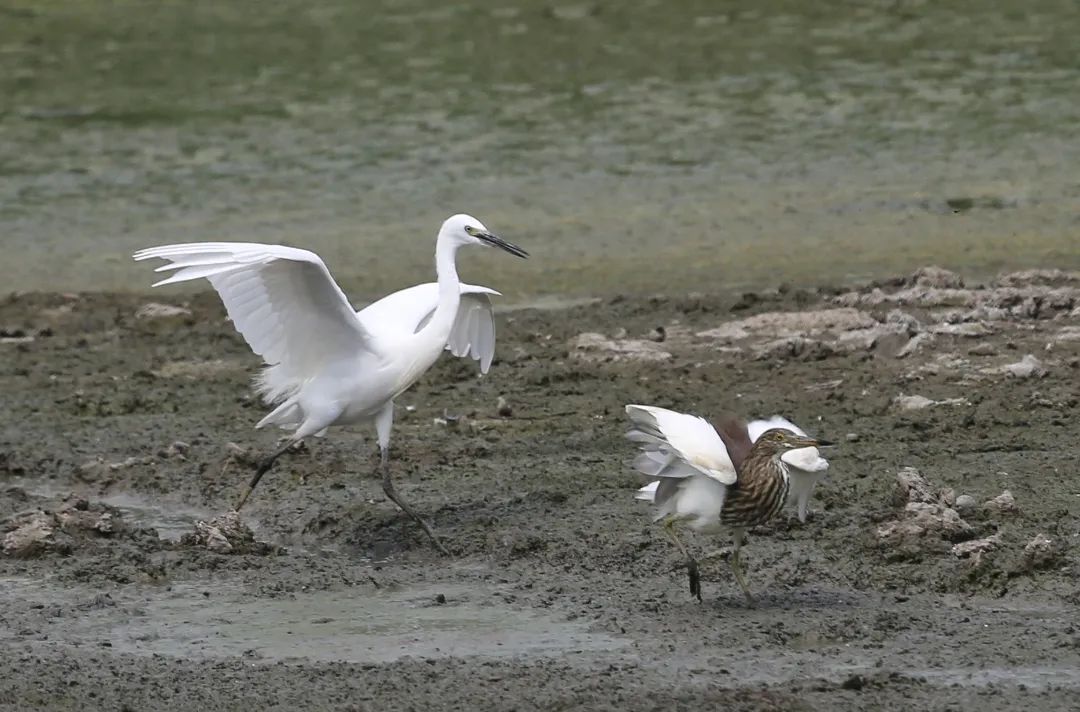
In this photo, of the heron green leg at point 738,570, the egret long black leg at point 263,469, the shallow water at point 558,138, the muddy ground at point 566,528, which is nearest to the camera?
the muddy ground at point 566,528

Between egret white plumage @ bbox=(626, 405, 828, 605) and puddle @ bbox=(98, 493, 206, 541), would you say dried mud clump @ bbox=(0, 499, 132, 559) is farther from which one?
egret white plumage @ bbox=(626, 405, 828, 605)

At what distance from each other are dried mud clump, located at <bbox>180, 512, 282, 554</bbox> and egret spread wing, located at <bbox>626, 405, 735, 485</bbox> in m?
2.05

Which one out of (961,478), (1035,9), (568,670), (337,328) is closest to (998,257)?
(961,478)

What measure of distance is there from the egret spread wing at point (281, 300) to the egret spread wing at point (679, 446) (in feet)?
6.05

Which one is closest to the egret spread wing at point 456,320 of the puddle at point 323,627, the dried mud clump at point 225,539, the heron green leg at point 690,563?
the dried mud clump at point 225,539

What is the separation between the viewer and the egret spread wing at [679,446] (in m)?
6.73

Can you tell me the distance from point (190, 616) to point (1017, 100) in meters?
12.3

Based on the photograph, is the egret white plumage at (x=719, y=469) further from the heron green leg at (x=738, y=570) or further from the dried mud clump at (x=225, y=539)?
the dried mud clump at (x=225, y=539)

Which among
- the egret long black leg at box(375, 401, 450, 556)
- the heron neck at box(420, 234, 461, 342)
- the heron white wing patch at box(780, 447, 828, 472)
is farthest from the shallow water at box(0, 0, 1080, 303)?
the heron white wing patch at box(780, 447, 828, 472)

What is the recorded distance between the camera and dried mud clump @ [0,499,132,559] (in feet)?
26.5

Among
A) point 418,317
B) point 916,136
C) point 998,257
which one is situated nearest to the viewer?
point 418,317

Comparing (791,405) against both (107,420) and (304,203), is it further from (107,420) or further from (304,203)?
(304,203)

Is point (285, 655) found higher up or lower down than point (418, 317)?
lower down

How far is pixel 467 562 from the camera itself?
7953 mm
